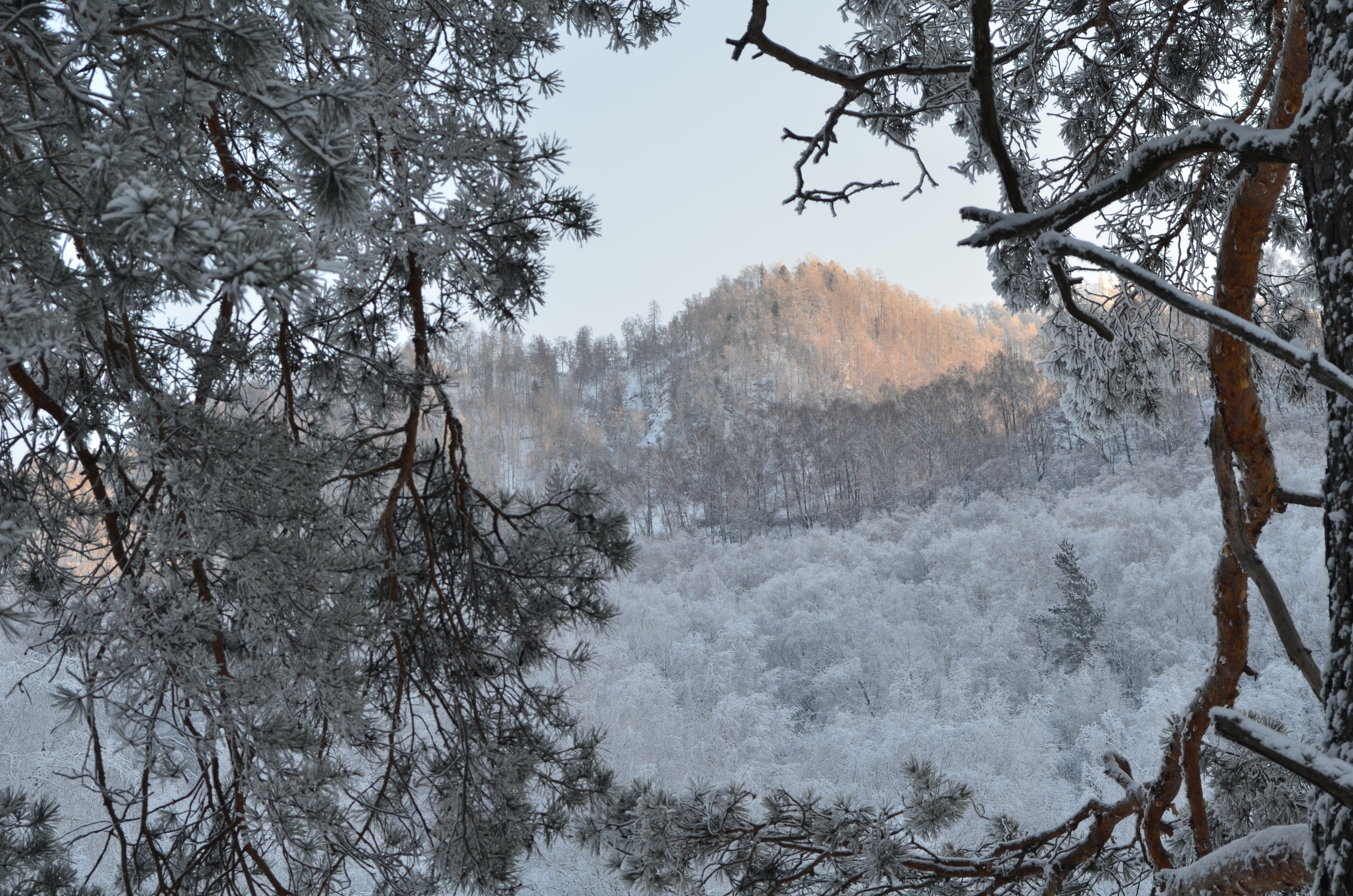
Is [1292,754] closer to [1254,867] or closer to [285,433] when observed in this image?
[1254,867]

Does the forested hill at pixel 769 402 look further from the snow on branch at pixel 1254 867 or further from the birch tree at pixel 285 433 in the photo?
the snow on branch at pixel 1254 867

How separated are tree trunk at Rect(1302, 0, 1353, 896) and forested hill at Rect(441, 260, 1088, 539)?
10.6 m

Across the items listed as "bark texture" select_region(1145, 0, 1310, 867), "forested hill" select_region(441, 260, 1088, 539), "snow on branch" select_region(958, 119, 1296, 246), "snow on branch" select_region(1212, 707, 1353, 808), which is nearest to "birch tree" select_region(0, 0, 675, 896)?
"snow on branch" select_region(958, 119, 1296, 246)

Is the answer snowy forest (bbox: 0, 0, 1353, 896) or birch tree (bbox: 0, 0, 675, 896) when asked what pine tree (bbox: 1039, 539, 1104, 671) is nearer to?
snowy forest (bbox: 0, 0, 1353, 896)

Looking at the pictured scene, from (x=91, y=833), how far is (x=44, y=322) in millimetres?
956

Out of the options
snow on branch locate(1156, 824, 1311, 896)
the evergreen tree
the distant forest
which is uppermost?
the distant forest

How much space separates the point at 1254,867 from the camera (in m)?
0.88

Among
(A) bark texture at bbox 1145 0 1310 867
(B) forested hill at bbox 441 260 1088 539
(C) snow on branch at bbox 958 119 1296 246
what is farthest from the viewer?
(B) forested hill at bbox 441 260 1088 539

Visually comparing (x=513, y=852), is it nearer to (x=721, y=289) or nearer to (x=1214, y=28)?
(x=1214, y=28)

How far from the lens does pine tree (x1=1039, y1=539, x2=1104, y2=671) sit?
1023 cm

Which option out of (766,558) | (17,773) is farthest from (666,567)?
(17,773)

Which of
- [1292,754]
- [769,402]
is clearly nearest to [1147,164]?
[1292,754]

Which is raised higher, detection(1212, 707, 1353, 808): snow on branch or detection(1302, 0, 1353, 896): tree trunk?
detection(1302, 0, 1353, 896): tree trunk

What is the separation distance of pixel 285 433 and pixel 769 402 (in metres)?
25.6
